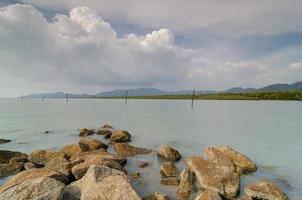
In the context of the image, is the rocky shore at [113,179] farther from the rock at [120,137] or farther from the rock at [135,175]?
the rock at [120,137]

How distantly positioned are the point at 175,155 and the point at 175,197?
6.53 meters

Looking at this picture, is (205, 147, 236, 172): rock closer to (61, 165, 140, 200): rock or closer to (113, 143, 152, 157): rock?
(61, 165, 140, 200): rock

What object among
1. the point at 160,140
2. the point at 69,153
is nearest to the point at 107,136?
the point at 160,140

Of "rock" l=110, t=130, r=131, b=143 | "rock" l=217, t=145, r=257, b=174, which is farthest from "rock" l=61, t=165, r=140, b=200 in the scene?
"rock" l=110, t=130, r=131, b=143

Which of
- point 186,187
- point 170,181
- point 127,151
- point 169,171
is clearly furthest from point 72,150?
point 186,187

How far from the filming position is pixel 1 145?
83.9 ft

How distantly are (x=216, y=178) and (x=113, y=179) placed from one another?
535 centimetres

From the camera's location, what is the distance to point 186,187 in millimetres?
11445

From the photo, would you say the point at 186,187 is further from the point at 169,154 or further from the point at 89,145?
the point at 89,145

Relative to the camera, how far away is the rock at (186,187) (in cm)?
1117

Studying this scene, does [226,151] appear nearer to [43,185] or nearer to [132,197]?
[132,197]

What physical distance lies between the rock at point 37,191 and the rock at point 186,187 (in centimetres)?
555

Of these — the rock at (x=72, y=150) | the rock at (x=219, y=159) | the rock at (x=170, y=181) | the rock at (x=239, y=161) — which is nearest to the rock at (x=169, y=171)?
the rock at (x=170, y=181)

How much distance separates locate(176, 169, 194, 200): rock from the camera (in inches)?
440
